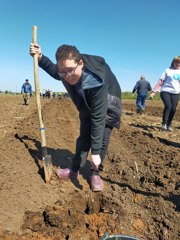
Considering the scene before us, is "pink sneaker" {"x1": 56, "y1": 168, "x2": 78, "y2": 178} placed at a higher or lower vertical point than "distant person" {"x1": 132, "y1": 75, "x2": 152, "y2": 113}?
lower

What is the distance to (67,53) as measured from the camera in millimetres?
3311

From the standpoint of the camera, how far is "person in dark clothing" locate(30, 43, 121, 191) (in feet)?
11.2

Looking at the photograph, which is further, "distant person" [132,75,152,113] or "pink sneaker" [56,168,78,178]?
"distant person" [132,75,152,113]

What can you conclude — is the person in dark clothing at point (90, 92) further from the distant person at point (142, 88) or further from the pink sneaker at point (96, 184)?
the distant person at point (142, 88)

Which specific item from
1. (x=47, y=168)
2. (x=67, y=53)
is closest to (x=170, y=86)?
(x=47, y=168)

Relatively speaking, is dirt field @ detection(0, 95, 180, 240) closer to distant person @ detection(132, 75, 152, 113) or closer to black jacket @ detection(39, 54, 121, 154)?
black jacket @ detection(39, 54, 121, 154)

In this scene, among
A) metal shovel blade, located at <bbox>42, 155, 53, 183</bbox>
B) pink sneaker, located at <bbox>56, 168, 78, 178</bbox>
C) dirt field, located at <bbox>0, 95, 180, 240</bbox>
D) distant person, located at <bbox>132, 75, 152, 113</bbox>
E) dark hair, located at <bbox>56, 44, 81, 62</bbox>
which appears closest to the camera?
dark hair, located at <bbox>56, 44, 81, 62</bbox>

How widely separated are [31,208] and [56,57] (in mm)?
1705

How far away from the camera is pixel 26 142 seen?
527 centimetres

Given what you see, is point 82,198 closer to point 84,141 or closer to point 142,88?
point 84,141

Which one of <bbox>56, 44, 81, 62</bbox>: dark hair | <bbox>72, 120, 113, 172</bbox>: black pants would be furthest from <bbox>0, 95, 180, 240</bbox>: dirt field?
<bbox>56, 44, 81, 62</bbox>: dark hair

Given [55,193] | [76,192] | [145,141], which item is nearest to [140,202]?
[76,192]

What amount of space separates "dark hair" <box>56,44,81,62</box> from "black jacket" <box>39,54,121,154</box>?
19 centimetres

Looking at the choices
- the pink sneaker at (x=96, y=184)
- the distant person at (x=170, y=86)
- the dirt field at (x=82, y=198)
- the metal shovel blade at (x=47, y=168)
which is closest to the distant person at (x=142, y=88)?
the distant person at (x=170, y=86)
